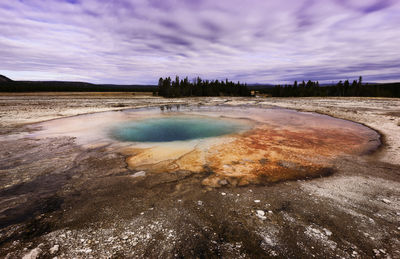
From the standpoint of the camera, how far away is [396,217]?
4066 mm

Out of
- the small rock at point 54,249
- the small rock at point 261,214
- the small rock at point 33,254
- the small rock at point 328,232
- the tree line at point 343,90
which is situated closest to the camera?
the small rock at point 33,254

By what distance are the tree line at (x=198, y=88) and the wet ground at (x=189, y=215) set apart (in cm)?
6592

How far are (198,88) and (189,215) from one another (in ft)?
272

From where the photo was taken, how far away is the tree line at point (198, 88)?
238 feet

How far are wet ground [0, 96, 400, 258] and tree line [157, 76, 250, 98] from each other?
65920 mm

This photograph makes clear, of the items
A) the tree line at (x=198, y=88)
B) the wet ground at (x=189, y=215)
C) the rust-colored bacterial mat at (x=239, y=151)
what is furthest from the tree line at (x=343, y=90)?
the wet ground at (x=189, y=215)

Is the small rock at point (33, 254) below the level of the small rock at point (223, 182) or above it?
below

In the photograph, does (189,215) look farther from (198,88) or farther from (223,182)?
(198,88)

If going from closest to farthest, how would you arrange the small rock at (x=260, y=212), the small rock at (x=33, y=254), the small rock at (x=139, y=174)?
the small rock at (x=33, y=254) → the small rock at (x=260, y=212) → the small rock at (x=139, y=174)

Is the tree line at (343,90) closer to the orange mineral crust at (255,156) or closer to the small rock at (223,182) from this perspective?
the orange mineral crust at (255,156)

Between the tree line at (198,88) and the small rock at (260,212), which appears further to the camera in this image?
the tree line at (198,88)

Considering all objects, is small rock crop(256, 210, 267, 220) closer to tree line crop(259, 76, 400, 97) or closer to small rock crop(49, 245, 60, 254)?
small rock crop(49, 245, 60, 254)

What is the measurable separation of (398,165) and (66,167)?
1188 centimetres

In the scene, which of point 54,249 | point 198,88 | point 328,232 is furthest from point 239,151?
point 198,88
